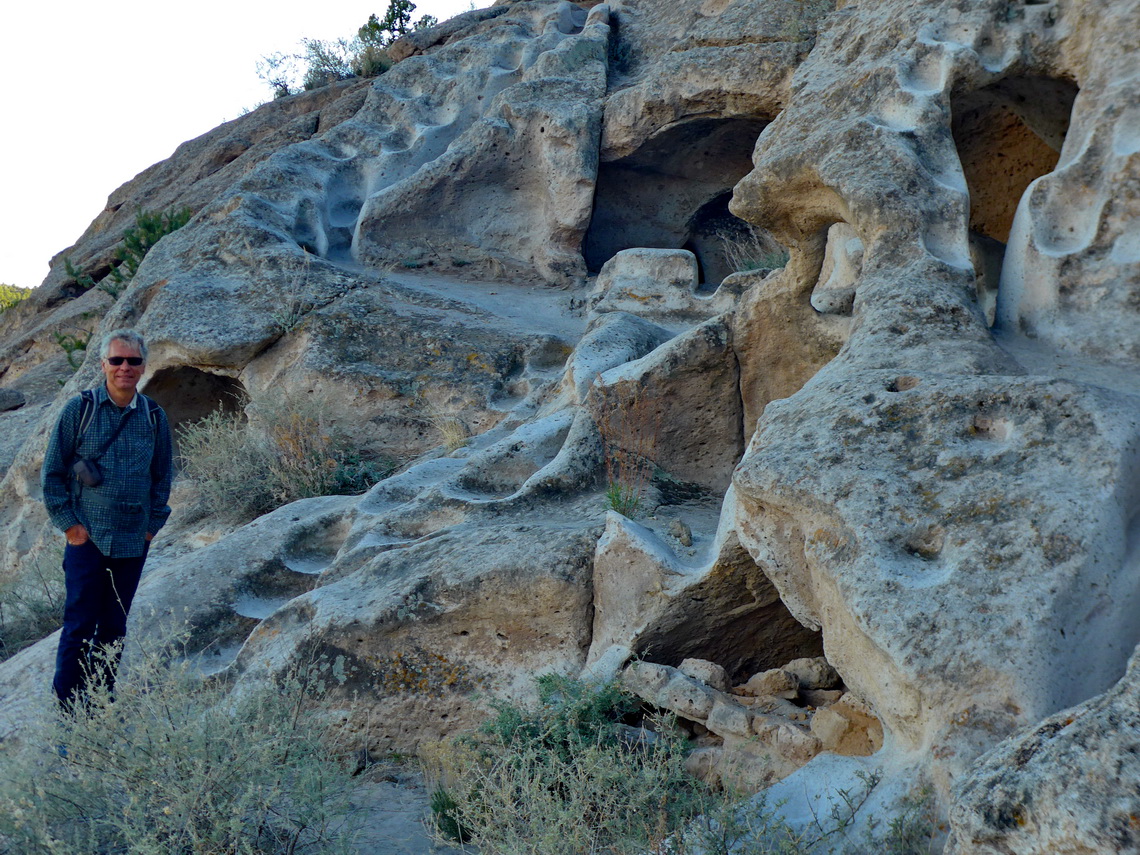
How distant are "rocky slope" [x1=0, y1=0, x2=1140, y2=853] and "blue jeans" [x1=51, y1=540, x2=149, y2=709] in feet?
1.82

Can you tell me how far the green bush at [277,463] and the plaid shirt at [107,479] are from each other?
2.39 m

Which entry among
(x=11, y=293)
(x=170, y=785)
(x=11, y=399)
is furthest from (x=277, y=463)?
(x=11, y=293)

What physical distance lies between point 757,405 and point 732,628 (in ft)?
4.64

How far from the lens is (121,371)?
3.85 m

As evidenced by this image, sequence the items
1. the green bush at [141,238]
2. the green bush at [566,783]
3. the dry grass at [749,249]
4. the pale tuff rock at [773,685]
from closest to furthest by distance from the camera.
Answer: the green bush at [566,783] → the pale tuff rock at [773,685] → the dry grass at [749,249] → the green bush at [141,238]

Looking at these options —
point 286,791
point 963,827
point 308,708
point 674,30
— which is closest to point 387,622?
point 308,708

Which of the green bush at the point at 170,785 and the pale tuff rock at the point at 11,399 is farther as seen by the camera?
the pale tuff rock at the point at 11,399

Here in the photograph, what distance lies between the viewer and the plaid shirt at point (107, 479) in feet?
12.3

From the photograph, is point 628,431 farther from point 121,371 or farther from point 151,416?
point 121,371

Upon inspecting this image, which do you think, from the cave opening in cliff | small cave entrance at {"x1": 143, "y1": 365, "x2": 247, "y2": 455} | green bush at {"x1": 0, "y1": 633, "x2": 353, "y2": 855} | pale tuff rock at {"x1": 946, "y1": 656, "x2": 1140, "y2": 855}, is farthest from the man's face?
small cave entrance at {"x1": 143, "y1": 365, "x2": 247, "y2": 455}

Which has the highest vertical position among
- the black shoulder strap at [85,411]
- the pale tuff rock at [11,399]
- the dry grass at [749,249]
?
the pale tuff rock at [11,399]

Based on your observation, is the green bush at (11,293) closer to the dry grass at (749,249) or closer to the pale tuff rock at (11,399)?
the pale tuff rock at (11,399)

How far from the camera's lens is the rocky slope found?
93.8 inches

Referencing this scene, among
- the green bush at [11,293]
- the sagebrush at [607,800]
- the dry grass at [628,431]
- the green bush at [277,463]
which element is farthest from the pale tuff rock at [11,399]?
the sagebrush at [607,800]
